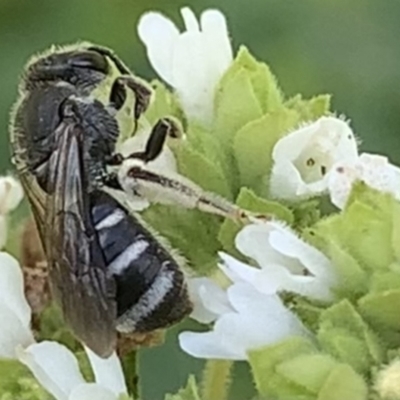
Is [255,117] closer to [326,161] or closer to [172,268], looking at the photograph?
[326,161]

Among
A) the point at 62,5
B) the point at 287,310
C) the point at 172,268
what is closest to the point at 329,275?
the point at 287,310

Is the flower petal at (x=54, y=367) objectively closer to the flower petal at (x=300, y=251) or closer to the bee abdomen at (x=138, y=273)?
the bee abdomen at (x=138, y=273)

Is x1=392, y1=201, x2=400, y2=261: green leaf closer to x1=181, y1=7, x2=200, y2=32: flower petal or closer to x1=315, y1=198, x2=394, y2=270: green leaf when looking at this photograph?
x1=315, y1=198, x2=394, y2=270: green leaf

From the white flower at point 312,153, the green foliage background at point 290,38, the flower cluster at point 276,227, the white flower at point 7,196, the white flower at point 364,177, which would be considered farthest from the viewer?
the green foliage background at point 290,38

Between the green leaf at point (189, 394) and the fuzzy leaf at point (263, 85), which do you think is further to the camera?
the fuzzy leaf at point (263, 85)

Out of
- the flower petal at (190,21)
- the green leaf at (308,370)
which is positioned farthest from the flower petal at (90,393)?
the flower petal at (190,21)

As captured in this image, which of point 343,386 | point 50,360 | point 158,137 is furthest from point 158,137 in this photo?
point 343,386
